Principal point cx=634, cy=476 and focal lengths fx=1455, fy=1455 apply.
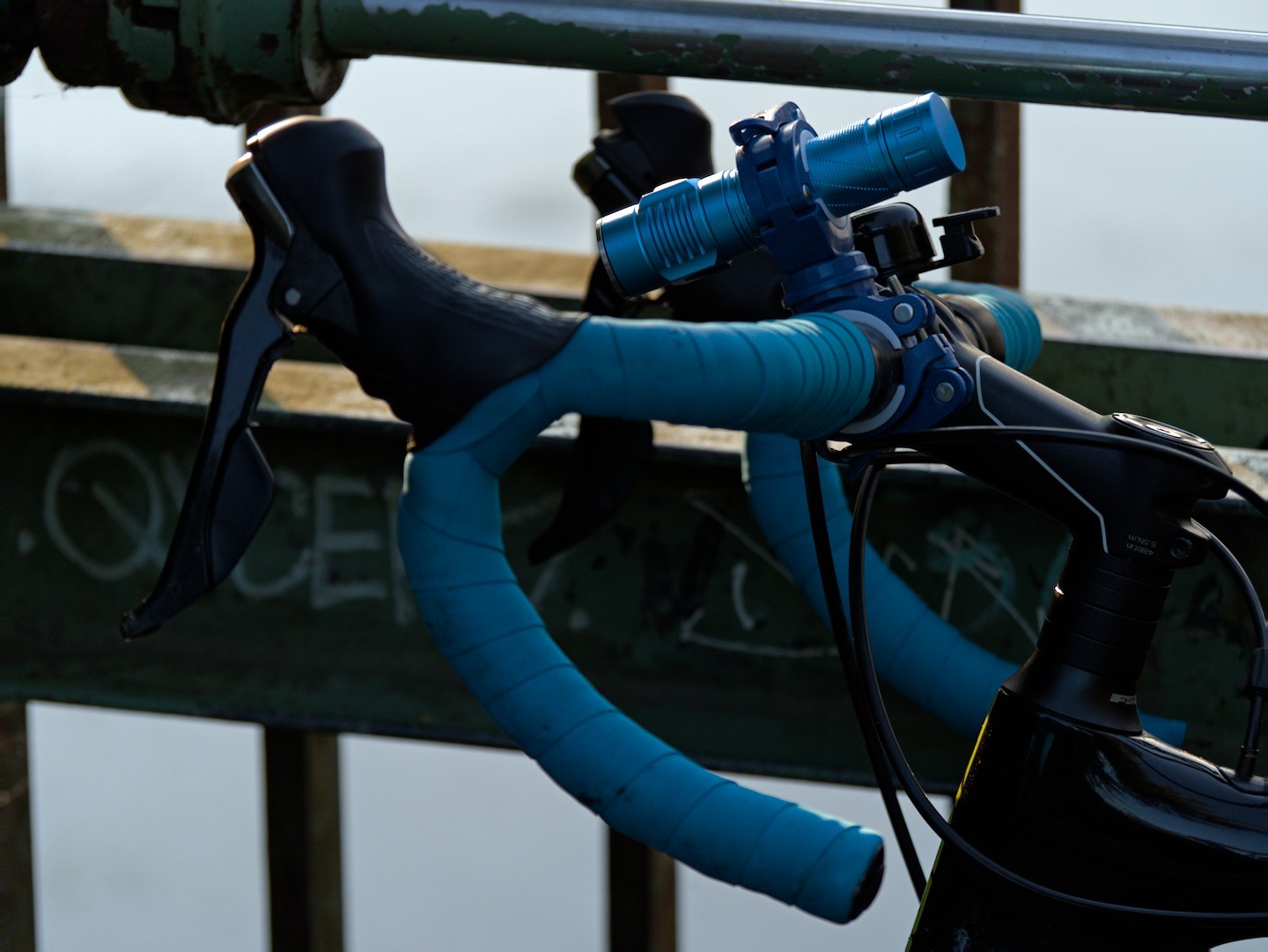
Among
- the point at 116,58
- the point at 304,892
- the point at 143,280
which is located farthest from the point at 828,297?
the point at 304,892

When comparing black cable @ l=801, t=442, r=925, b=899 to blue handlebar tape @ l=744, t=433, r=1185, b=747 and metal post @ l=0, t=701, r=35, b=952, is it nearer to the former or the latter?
blue handlebar tape @ l=744, t=433, r=1185, b=747

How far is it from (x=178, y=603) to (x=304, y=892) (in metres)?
1.78

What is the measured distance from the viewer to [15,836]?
2471 mm

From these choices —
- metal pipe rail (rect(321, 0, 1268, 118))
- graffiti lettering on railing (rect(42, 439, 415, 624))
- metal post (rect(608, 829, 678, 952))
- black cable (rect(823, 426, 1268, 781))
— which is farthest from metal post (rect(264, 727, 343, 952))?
black cable (rect(823, 426, 1268, 781))

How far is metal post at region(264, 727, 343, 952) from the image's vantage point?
8.38 ft

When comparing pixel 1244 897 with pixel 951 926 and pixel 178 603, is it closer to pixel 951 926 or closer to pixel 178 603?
pixel 951 926

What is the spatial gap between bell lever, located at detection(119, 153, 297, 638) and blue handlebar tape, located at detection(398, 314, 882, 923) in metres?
0.11

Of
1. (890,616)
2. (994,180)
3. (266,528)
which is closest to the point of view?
(890,616)

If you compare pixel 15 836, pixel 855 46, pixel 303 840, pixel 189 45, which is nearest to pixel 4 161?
pixel 15 836

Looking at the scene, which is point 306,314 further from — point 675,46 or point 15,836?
point 15,836

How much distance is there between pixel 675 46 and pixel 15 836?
1.95 m

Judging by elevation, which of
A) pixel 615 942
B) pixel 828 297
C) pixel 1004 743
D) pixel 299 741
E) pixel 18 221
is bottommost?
pixel 615 942

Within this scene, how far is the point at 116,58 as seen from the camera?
1.21m

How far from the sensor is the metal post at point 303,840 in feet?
8.38
